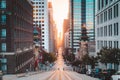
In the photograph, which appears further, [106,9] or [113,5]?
[106,9]

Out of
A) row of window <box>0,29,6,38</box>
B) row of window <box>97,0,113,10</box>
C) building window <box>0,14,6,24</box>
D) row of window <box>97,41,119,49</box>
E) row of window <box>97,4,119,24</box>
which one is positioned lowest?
row of window <box>97,41,119,49</box>

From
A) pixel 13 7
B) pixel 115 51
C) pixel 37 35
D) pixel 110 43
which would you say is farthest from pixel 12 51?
pixel 37 35

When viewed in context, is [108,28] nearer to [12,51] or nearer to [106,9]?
[106,9]

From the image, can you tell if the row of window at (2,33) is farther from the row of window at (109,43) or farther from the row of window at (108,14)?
the row of window at (108,14)

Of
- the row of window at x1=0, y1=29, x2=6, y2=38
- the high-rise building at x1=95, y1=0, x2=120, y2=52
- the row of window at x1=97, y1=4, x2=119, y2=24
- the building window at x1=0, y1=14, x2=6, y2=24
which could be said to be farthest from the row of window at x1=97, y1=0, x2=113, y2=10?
the row of window at x1=0, y1=29, x2=6, y2=38

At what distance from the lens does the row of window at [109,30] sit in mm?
60550

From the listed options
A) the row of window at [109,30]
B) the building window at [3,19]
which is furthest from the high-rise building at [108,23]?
the building window at [3,19]

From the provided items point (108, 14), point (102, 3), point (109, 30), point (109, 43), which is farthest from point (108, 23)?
point (102, 3)

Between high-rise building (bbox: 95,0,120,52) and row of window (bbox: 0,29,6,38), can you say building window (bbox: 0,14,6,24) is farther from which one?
high-rise building (bbox: 95,0,120,52)

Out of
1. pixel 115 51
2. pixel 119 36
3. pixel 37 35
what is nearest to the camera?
pixel 115 51

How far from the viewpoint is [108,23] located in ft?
225

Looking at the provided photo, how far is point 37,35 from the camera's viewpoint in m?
163

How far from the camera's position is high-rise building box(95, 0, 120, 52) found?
5988 centimetres

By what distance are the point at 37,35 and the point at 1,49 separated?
3715 inches
